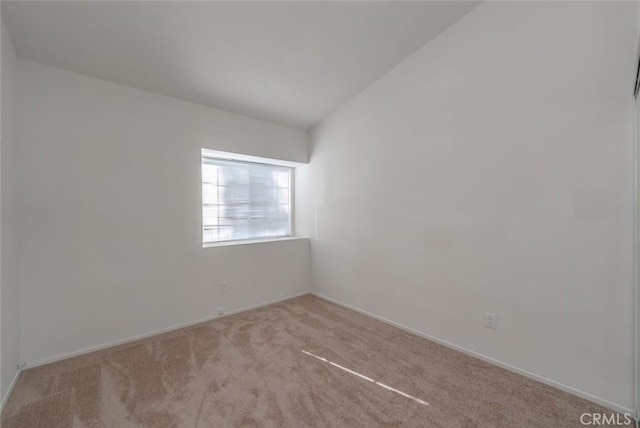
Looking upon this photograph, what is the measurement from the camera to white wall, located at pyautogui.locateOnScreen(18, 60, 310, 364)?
2.13 m

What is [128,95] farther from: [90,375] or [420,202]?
[420,202]

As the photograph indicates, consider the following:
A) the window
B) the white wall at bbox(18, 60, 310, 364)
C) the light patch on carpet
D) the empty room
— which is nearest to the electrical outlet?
the empty room

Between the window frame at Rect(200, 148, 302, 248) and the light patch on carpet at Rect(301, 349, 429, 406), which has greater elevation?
the window frame at Rect(200, 148, 302, 248)

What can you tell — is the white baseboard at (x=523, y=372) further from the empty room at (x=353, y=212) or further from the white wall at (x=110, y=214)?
the white wall at (x=110, y=214)

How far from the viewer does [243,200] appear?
370 cm

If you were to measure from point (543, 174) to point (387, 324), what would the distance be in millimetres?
Answer: 1990

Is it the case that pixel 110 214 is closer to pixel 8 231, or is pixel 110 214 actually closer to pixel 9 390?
pixel 8 231

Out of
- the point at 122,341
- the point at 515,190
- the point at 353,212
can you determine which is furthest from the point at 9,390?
the point at 515,190

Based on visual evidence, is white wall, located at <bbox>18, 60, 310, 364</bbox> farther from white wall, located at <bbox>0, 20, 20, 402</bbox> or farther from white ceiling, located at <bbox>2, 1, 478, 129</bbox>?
white ceiling, located at <bbox>2, 1, 478, 129</bbox>

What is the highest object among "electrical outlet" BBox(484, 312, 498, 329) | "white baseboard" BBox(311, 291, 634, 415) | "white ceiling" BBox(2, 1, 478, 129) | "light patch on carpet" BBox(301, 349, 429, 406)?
"white ceiling" BBox(2, 1, 478, 129)

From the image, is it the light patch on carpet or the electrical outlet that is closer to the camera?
the light patch on carpet

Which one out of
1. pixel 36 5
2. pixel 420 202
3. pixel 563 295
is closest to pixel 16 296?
pixel 36 5

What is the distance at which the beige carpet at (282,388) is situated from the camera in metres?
1.63

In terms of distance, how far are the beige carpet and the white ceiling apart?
2427 mm
